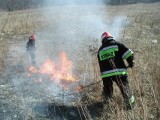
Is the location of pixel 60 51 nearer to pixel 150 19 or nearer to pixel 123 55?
pixel 123 55

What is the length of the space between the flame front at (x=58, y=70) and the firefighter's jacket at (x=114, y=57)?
6.66 feet

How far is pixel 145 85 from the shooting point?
24.8 feet

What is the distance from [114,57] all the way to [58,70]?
10.8 ft

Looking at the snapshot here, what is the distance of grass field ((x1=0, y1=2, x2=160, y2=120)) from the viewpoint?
20.3 ft

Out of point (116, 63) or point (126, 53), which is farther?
point (116, 63)

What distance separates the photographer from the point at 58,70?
9398 mm

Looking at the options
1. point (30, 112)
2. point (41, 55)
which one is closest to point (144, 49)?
point (41, 55)

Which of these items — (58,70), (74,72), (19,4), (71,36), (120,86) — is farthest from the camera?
(19,4)

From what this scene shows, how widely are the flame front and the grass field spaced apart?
10.0 inches

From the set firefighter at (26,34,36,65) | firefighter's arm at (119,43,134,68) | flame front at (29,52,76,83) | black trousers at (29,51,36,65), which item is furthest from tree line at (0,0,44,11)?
firefighter's arm at (119,43,134,68)

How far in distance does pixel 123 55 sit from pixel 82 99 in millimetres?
1574

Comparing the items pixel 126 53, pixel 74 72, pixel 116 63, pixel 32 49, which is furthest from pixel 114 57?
pixel 32 49

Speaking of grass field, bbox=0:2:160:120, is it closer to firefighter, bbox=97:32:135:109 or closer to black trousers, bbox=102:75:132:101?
black trousers, bbox=102:75:132:101

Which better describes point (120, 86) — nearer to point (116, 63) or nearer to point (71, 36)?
point (116, 63)
